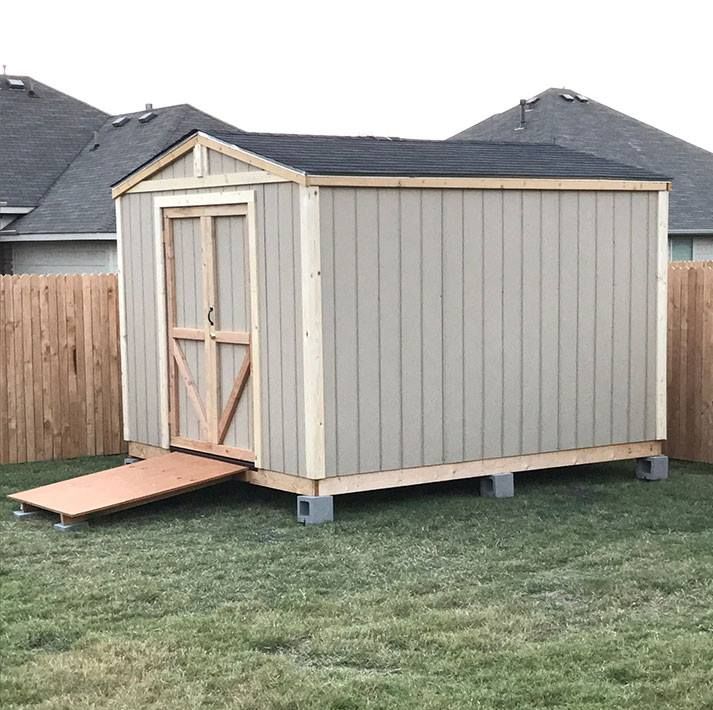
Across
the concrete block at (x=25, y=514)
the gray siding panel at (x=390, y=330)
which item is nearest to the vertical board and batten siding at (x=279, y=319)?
the gray siding panel at (x=390, y=330)

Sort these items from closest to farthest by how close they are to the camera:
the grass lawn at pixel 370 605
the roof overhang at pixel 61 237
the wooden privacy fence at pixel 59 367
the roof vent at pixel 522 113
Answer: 1. the grass lawn at pixel 370 605
2. the wooden privacy fence at pixel 59 367
3. the roof overhang at pixel 61 237
4. the roof vent at pixel 522 113

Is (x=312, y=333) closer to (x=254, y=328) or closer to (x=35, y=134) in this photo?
(x=254, y=328)

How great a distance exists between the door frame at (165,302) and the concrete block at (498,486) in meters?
1.74

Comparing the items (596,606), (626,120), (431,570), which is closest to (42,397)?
(431,570)

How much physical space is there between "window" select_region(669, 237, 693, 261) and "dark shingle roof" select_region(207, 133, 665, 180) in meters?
10.9

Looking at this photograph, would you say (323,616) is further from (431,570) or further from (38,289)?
(38,289)

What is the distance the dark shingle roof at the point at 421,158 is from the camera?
922cm

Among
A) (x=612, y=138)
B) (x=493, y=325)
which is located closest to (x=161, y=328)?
(x=493, y=325)

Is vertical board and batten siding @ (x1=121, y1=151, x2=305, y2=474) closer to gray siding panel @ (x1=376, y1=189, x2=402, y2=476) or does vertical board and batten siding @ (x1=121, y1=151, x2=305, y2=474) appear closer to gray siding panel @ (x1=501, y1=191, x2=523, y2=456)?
gray siding panel @ (x1=376, y1=189, x2=402, y2=476)

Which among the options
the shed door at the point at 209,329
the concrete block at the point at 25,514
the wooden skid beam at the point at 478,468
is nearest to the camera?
the wooden skid beam at the point at 478,468

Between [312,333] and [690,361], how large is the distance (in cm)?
422

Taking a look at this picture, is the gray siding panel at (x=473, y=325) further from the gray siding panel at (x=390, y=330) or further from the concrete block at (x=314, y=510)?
the concrete block at (x=314, y=510)

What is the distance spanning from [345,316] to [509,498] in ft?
6.42

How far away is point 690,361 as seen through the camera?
1159cm
